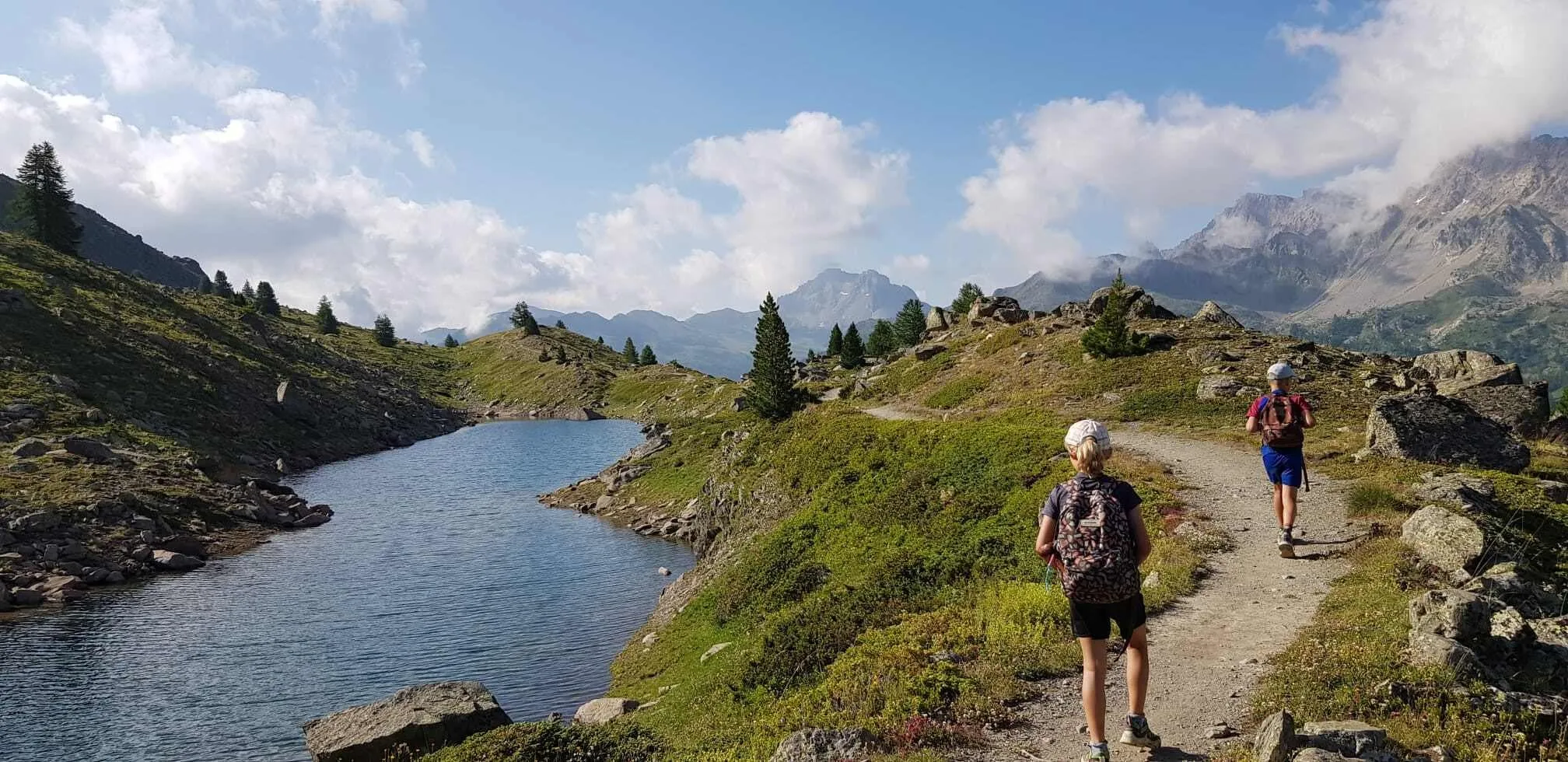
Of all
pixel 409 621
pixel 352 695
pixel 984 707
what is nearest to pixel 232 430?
pixel 409 621

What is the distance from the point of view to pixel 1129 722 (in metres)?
11.0

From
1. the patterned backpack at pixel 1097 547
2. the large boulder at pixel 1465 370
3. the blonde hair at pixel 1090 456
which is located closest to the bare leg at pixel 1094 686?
the patterned backpack at pixel 1097 547

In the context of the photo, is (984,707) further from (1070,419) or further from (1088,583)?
(1070,419)

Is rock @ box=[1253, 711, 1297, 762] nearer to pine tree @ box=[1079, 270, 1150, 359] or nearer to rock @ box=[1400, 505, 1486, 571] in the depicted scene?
rock @ box=[1400, 505, 1486, 571]

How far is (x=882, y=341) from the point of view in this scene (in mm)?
125500

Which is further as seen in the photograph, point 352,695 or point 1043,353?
point 1043,353

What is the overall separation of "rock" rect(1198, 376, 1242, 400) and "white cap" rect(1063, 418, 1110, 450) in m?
35.6

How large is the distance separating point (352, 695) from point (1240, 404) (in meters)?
42.8

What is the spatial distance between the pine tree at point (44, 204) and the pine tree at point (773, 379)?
12038cm

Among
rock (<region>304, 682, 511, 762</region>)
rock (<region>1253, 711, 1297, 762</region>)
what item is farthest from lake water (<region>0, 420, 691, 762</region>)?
rock (<region>1253, 711, 1297, 762</region>)

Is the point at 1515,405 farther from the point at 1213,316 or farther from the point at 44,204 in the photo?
the point at 44,204

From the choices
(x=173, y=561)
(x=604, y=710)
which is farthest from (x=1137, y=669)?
(x=173, y=561)

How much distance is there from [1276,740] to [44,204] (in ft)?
531

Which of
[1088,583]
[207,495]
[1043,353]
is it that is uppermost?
[1043,353]
